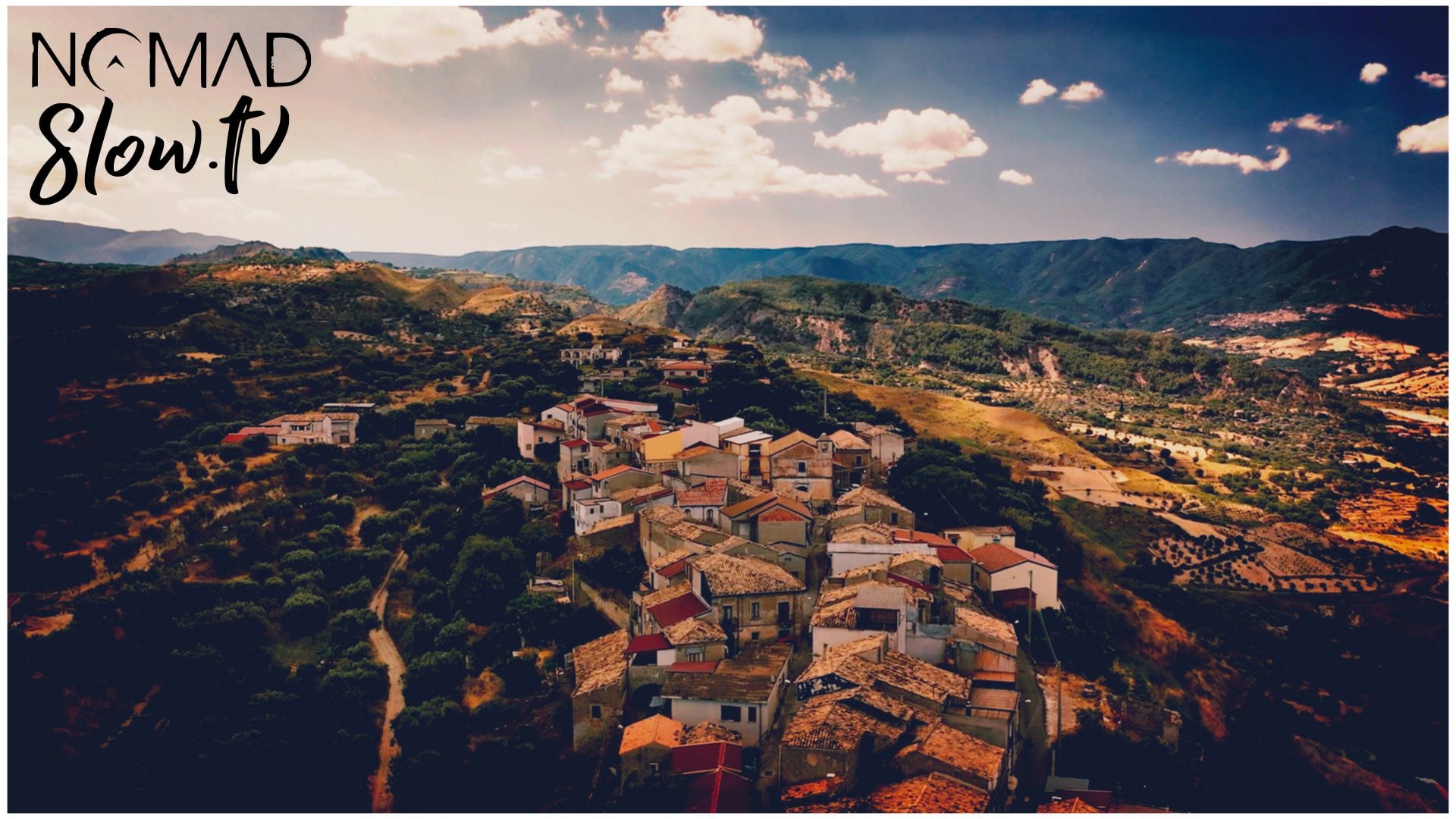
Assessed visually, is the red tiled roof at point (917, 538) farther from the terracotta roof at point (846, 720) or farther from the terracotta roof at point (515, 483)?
the terracotta roof at point (515, 483)

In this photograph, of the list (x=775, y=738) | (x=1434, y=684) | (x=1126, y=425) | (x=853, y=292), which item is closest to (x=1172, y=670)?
(x=1434, y=684)

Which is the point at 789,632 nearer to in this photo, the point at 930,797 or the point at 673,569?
the point at 673,569

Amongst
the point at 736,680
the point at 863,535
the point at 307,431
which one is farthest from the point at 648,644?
the point at 307,431

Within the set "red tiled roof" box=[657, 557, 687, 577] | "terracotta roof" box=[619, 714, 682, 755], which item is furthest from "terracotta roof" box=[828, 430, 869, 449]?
"terracotta roof" box=[619, 714, 682, 755]

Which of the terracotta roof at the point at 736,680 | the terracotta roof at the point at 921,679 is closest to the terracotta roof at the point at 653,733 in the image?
the terracotta roof at the point at 736,680

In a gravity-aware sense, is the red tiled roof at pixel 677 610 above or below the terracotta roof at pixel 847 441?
below

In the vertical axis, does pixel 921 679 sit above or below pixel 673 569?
below

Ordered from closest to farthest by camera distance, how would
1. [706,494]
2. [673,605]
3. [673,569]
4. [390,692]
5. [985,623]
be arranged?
[985,623], [673,605], [390,692], [673,569], [706,494]
